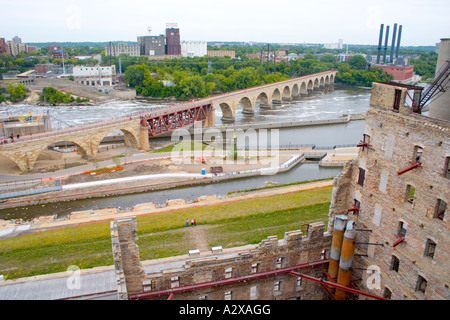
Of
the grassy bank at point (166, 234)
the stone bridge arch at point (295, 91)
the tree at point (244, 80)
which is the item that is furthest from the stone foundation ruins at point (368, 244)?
the stone bridge arch at point (295, 91)

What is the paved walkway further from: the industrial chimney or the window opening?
the industrial chimney

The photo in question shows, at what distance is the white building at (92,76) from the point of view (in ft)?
433

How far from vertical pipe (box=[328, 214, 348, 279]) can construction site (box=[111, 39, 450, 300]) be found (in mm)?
45

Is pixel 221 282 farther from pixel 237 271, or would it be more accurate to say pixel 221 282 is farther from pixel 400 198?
pixel 400 198

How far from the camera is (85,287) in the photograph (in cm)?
2164

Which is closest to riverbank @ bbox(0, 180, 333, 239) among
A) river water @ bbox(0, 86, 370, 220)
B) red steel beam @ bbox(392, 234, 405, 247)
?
river water @ bbox(0, 86, 370, 220)

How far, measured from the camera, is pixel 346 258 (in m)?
15.9

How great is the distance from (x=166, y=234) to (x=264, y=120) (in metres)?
59.3

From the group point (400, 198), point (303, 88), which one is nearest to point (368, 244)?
point (400, 198)

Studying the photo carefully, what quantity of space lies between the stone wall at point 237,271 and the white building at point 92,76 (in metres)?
127

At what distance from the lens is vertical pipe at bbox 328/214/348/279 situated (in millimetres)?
16031

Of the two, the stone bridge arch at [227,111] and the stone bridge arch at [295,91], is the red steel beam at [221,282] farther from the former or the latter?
the stone bridge arch at [295,91]
